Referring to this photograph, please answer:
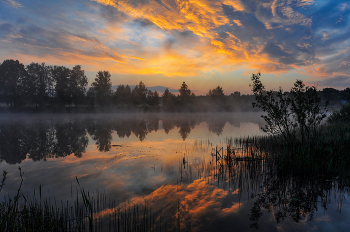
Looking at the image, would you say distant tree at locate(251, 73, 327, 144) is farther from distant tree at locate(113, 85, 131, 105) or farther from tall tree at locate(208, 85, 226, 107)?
tall tree at locate(208, 85, 226, 107)

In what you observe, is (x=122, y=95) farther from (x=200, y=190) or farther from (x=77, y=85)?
(x=200, y=190)

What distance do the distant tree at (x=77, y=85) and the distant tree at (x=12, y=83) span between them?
16.4 m

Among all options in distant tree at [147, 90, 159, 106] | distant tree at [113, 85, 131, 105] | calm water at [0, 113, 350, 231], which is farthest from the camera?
distant tree at [147, 90, 159, 106]

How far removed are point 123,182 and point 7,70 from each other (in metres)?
88.4

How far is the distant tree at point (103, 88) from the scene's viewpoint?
3322 inches

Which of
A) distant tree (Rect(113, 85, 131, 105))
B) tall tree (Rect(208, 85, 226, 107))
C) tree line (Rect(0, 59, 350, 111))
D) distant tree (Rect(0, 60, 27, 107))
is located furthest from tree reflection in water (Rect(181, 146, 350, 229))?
tall tree (Rect(208, 85, 226, 107))

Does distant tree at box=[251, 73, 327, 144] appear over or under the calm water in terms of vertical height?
over

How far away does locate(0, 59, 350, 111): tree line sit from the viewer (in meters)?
67.3

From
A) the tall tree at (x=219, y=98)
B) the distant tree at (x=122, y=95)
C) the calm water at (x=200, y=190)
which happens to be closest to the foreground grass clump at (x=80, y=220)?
the calm water at (x=200, y=190)

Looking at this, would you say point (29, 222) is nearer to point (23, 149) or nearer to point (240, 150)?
point (240, 150)

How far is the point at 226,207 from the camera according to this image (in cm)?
546

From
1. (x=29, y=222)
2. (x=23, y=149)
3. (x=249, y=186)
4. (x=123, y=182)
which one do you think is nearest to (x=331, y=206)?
(x=249, y=186)

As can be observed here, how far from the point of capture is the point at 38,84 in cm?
7288

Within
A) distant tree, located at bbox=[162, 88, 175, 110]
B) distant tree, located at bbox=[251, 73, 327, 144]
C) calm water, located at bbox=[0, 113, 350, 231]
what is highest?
distant tree, located at bbox=[162, 88, 175, 110]
